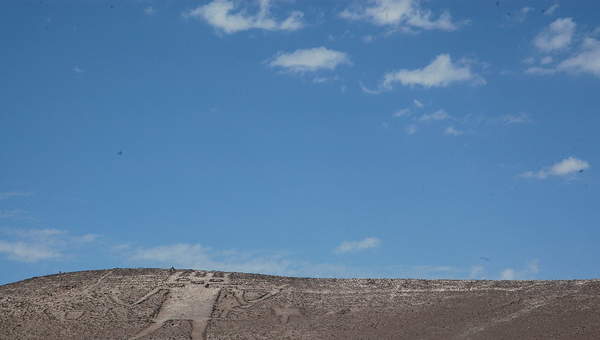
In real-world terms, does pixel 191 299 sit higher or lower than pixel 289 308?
higher

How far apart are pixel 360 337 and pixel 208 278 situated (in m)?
12.1

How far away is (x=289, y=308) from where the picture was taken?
33.9 metres

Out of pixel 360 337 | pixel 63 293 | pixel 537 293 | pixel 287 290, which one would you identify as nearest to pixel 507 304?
pixel 537 293

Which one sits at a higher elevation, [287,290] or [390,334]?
[287,290]

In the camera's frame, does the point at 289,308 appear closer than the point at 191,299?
Yes

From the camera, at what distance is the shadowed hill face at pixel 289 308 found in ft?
98.1

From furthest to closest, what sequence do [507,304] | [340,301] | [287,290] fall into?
1. [287,290]
2. [340,301]
3. [507,304]

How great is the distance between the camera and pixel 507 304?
105 ft

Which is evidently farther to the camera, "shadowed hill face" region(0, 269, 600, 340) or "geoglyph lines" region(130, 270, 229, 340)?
"geoglyph lines" region(130, 270, 229, 340)

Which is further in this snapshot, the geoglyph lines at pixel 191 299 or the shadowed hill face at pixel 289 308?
the geoglyph lines at pixel 191 299

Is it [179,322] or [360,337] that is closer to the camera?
[360,337]

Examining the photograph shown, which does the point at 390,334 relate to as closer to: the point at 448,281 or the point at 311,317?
the point at 311,317

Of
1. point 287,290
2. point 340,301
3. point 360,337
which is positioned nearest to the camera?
point 360,337

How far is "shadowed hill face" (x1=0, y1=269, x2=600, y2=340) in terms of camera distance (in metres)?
29.9
